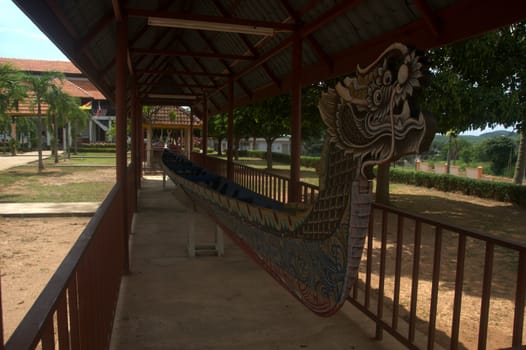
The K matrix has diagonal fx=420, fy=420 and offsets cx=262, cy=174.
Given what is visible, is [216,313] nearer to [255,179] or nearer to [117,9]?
[117,9]

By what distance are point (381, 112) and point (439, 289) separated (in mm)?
4267

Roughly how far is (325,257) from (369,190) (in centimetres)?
64

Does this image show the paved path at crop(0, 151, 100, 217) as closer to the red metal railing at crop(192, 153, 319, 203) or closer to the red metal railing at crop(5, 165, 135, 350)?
the red metal railing at crop(192, 153, 319, 203)

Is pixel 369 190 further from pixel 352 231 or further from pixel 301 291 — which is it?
pixel 301 291

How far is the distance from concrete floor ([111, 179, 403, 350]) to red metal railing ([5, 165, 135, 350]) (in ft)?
2.23

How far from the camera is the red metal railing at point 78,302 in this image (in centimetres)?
134

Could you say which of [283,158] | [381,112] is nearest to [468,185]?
[381,112]

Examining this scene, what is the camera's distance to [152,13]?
5117mm

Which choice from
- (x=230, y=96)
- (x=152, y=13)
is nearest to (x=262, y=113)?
(x=230, y=96)

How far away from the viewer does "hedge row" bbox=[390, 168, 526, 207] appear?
46.9ft

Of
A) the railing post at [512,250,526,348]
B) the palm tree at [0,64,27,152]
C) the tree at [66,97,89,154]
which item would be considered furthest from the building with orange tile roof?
the railing post at [512,250,526,348]

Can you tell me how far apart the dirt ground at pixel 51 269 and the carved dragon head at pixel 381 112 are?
8.96 ft

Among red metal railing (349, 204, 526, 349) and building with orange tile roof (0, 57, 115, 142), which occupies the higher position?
building with orange tile roof (0, 57, 115, 142)

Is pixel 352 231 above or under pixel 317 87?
under
